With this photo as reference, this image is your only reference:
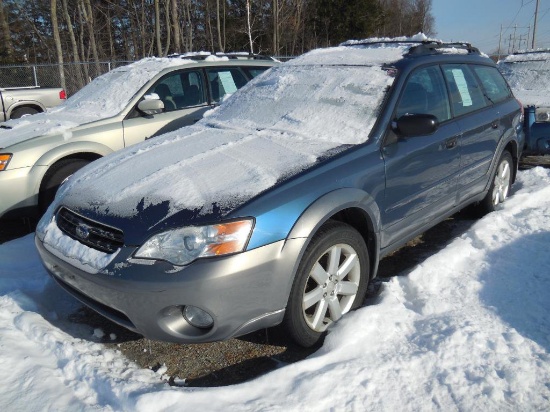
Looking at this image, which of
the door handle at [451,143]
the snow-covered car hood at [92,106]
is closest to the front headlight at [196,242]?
the door handle at [451,143]

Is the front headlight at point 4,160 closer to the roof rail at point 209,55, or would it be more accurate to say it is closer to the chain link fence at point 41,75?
the roof rail at point 209,55

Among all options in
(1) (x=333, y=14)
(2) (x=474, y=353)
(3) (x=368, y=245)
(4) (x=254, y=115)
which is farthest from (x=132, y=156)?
(1) (x=333, y=14)

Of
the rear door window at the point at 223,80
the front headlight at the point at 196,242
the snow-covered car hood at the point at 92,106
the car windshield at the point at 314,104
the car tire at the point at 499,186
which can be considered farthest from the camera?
the rear door window at the point at 223,80

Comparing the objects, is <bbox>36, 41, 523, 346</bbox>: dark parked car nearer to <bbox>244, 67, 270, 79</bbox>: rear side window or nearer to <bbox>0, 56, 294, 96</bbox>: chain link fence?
<bbox>244, 67, 270, 79</bbox>: rear side window

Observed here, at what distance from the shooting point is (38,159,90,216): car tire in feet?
14.6

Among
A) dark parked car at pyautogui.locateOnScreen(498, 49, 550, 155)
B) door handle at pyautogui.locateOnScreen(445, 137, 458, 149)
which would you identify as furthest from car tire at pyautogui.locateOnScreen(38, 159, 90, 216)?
dark parked car at pyautogui.locateOnScreen(498, 49, 550, 155)

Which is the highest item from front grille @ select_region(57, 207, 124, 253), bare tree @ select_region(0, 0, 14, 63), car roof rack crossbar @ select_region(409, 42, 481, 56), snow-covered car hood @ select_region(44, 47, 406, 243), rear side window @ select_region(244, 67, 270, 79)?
bare tree @ select_region(0, 0, 14, 63)

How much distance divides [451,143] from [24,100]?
11.3 meters

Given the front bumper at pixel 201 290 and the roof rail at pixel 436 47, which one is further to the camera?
the roof rail at pixel 436 47

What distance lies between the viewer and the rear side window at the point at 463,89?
3.86 meters

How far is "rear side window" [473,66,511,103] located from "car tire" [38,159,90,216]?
13.1 feet

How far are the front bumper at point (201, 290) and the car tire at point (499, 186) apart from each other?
115 inches

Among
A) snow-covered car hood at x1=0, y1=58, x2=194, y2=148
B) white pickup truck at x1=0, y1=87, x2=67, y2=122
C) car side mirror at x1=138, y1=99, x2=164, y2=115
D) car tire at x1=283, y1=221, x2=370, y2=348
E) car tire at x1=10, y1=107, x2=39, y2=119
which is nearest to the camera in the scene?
car tire at x1=283, y1=221, x2=370, y2=348

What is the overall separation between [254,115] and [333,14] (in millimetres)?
33864
